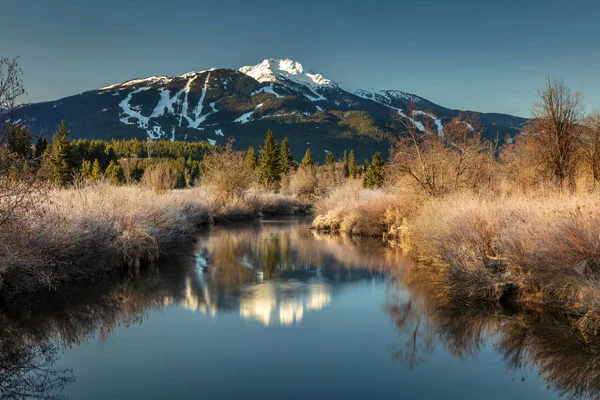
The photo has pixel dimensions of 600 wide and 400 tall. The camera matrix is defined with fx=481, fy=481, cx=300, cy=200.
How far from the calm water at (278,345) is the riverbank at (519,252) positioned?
2.78ft

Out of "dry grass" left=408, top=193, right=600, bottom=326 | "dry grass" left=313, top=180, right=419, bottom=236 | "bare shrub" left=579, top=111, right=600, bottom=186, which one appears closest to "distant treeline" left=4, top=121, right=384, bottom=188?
"dry grass" left=408, top=193, right=600, bottom=326

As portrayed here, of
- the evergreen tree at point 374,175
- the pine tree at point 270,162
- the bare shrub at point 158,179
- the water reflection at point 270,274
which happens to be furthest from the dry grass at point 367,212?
the evergreen tree at point 374,175

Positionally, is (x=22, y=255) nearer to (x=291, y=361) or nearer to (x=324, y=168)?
(x=291, y=361)

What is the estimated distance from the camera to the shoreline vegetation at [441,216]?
11.2 metres

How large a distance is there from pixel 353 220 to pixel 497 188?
30.2 feet

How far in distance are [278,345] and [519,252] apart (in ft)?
22.0

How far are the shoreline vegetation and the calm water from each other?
105cm

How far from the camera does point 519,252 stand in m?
12.3

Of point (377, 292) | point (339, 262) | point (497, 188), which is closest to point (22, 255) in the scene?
point (377, 292)

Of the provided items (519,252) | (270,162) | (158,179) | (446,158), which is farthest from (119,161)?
(519,252)

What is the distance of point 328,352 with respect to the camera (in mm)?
9555

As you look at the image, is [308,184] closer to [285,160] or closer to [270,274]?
[285,160]

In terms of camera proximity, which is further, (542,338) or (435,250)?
(435,250)

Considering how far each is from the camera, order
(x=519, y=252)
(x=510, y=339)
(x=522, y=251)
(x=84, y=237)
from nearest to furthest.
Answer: (x=510, y=339) < (x=522, y=251) < (x=519, y=252) < (x=84, y=237)
